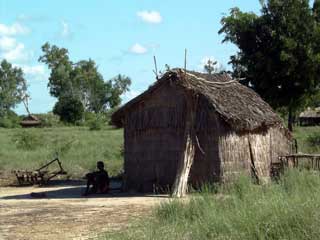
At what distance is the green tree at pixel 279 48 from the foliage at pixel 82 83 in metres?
51.6

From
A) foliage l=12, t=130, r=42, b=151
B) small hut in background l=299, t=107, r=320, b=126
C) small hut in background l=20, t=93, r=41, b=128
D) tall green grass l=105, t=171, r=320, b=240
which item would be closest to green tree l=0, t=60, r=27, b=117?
small hut in background l=20, t=93, r=41, b=128

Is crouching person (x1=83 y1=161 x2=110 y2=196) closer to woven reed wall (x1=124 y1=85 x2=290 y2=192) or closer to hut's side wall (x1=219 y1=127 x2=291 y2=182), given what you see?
woven reed wall (x1=124 y1=85 x2=290 y2=192)

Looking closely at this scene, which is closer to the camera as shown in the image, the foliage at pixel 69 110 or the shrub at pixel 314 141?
the shrub at pixel 314 141

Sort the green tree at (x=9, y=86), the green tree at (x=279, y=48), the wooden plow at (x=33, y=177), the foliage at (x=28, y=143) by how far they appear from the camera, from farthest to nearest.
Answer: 1. the green tree at (x=9, y=86)
2. the foliage at (x=28, y=143)
3. the green tree at (x=279, y=48)
4. the wooden plow at (x=33, y=177)

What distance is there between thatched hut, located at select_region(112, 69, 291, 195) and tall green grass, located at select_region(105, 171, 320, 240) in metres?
7.95

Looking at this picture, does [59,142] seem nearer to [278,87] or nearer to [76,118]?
[278,87]

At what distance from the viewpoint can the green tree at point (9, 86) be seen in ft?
→ 324

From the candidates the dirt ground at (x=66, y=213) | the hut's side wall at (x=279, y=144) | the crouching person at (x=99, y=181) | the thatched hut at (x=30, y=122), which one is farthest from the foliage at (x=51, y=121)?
the crouching person at (x=99, y=181)

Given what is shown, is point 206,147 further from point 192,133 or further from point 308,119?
point 308,119

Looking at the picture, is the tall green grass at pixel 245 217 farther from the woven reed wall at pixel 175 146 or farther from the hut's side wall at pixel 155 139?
the hut's side wall at pixel 155 139

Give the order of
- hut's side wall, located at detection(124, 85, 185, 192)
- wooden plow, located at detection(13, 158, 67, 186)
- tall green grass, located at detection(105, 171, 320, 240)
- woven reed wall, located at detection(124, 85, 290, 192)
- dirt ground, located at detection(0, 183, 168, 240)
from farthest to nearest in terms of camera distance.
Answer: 1. wooden plow, located at detection(13, 158, 67, 186)
2. hut's side wall, located at detection(124, 85, 185, 192)
3. woven reed wall, located at detection(124, 85, 290, 192)
4. dirt ground, located at detection(0, 183, 168, 240)
5. tall green grass, located at detection(105, 171, 320, 240)

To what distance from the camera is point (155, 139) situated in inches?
779

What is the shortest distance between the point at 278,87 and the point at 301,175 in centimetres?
1608

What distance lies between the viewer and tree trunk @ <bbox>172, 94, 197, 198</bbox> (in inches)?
720
